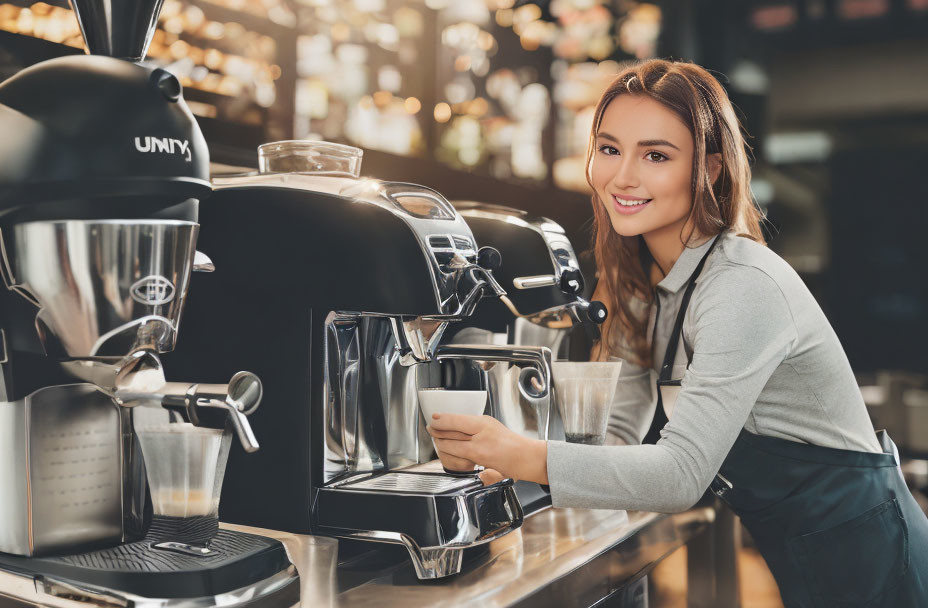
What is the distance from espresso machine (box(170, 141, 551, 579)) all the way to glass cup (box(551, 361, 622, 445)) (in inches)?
7.3

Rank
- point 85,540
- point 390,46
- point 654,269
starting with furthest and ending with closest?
point 390,46
point 654,269
point 85,540

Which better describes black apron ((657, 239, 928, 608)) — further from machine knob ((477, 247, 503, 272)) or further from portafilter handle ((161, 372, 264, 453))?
portafilter handle ((161, 372, 264, 453))

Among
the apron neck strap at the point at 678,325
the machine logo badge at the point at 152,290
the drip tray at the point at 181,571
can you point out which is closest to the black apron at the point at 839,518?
the apron neck strap at the point at 678,325

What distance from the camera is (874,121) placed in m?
3.23

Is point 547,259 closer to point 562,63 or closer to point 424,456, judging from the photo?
point 424,456

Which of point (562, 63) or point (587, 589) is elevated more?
point (562, 63)

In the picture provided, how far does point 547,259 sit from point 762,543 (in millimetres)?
558

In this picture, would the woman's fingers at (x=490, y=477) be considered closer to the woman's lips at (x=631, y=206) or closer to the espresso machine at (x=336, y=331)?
the espresso machine at (x=336, y=331)

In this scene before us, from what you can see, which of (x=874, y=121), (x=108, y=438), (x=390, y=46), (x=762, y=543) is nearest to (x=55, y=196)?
(x=108, y=438)

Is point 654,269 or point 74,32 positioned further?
point 654,269

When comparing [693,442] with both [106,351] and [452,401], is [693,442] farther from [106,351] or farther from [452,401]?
[106,351]

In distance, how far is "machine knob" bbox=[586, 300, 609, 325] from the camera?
140 centimetres

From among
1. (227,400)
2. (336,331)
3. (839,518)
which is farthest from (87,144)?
(839,518)

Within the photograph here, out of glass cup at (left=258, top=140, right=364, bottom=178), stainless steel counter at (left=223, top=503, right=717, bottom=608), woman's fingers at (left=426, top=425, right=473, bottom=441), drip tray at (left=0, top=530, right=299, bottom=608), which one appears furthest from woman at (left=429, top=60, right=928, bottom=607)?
glass cup at (left=258, top=140, right=364, bottom=178)
